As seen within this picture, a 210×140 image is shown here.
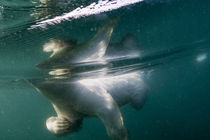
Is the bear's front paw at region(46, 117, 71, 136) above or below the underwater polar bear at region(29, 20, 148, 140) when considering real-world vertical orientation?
below

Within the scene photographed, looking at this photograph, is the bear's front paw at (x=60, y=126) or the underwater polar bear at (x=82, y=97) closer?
the underwater polar bear at (x=82, y=97)

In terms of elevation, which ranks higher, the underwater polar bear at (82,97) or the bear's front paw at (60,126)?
the underwater polar bear at (82,97)

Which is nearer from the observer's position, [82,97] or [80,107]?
[80,107]

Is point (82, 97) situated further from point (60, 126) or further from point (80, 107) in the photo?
point (60, 126)

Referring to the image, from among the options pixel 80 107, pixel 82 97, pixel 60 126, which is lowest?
pixel 60 126

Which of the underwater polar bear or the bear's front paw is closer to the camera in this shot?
the underwater polar bear

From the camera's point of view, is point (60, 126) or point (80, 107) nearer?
point (80, 107)

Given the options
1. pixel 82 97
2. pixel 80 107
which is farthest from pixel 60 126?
pixel 82 97

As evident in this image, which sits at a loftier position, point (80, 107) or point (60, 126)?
point (80, 107)

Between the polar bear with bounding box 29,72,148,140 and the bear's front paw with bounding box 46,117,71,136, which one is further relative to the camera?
the bear's front paw with bounding box 46,117,71,136

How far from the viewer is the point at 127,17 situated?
5.08 metres

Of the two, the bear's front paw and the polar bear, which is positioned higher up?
the polar bear

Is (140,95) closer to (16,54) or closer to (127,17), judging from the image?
(127,17)

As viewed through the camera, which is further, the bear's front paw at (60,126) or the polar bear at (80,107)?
the bear's front paw at (60,126)
